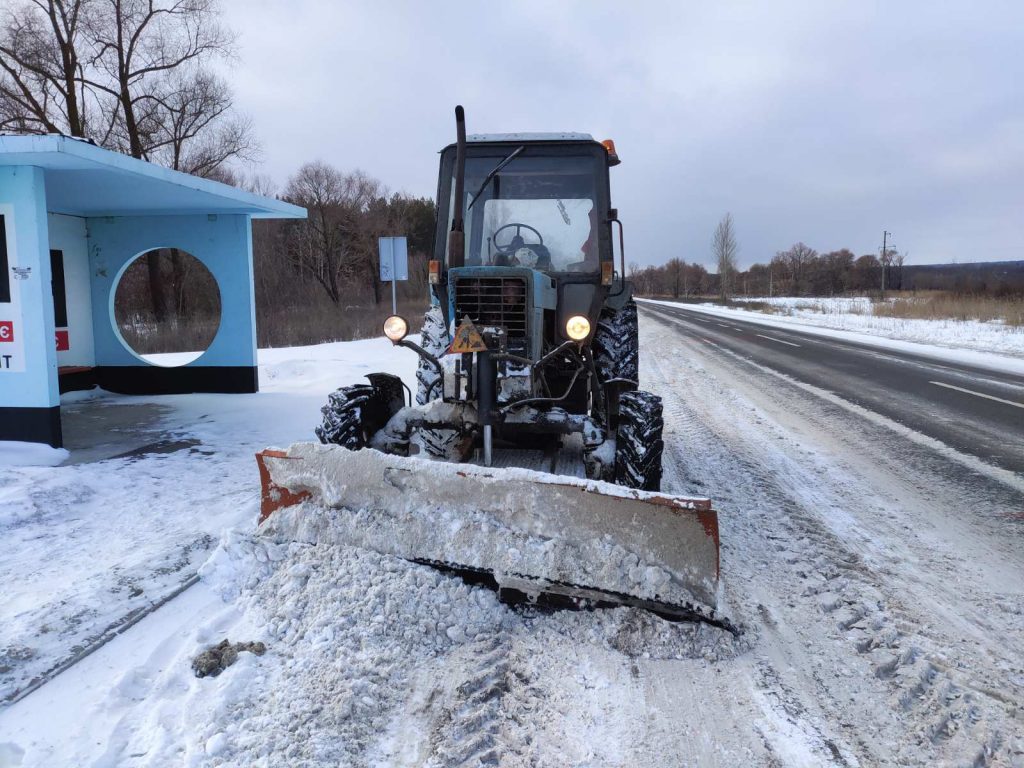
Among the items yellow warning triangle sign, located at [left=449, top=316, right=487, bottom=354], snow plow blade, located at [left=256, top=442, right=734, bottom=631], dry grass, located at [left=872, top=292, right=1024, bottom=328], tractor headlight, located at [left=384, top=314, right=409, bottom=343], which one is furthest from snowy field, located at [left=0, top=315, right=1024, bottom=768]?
dry grass, located at [left=872, top=292, right=1024, bottom=328]

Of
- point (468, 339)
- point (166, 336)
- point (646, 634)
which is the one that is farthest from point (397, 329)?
point (166, 336)

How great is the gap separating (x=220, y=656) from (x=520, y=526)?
141 centimetres

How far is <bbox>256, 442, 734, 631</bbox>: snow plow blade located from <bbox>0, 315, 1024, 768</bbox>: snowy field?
121 millimetres

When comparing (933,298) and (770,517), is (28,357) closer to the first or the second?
(770,517)

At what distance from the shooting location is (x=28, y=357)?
6121 mm

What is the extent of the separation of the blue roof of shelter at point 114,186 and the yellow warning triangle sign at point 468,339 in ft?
12.8

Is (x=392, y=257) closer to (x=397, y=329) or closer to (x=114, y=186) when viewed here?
(x=114, y=186)

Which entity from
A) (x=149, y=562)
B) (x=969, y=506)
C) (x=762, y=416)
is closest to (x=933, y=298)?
A: (x=762, y=416)

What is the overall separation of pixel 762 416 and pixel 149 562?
676 cm

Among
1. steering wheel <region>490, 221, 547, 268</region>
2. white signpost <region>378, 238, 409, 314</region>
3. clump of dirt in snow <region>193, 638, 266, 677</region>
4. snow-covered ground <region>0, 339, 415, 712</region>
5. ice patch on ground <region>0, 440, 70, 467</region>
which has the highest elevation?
white signpost <region>378, 238, 409, 314</region>

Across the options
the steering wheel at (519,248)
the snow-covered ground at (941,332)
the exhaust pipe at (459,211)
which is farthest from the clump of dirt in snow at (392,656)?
the snow-covered ground at (941,332)

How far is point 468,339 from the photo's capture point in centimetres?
398

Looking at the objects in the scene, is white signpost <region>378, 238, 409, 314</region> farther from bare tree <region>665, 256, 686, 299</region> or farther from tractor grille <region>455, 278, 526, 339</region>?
bare tree <region>665, 256, 686, 299</region>

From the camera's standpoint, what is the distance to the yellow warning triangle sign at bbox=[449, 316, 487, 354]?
13.0 ft
